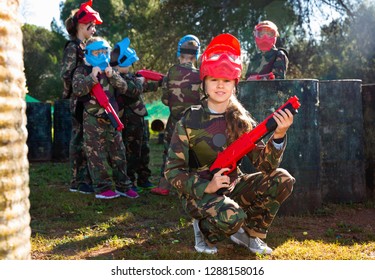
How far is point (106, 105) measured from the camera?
19.1 ft

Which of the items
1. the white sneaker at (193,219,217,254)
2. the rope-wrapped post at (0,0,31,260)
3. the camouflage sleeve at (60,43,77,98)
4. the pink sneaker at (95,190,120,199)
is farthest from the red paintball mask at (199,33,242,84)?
the camouflage sleeve at (60,43,77,98)

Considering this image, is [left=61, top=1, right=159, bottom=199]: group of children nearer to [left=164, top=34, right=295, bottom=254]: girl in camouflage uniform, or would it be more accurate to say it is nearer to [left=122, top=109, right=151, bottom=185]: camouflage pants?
[left=122, top=109, right=151, bottom=185]: camouflage pants

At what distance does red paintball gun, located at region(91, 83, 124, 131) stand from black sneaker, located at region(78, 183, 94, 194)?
3.33ft

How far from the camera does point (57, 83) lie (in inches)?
920

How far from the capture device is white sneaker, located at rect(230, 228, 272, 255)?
149 inches

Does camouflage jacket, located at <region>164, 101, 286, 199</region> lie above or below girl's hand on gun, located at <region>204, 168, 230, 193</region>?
above

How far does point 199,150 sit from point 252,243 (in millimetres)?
776

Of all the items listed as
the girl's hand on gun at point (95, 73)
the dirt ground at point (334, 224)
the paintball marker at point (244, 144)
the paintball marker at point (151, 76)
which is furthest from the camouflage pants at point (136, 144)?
the paintball marker at point (244, 144)

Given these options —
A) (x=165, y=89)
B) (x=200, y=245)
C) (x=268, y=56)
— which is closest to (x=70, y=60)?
(x=165, y=89)

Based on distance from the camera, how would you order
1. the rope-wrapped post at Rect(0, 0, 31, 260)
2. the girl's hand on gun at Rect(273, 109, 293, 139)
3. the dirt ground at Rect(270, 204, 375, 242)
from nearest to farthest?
the rope-wrapped post at Rect(0, 0, 31, 260)
the girl's hand on gun at Rect(273, 109, 293, 139)
the dirt ground at Rect(270, 204, 375, 242)

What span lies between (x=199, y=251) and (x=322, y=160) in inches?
92.6

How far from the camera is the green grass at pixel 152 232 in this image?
12.5ft

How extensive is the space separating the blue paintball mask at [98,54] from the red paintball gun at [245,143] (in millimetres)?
2811
